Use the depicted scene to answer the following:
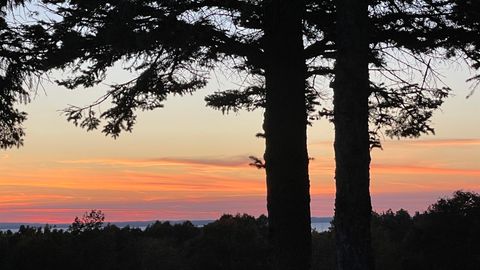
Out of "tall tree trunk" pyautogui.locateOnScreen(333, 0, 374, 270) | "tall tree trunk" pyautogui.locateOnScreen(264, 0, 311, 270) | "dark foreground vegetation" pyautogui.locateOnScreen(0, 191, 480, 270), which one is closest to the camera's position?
"tall tree trunk" pyautogui.locateOnScreen(333, 0, 374, 270)

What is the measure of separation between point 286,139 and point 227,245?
38244 millimetres

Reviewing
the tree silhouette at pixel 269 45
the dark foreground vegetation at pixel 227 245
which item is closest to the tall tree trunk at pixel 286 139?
the tree silhouette at pixel 269 45

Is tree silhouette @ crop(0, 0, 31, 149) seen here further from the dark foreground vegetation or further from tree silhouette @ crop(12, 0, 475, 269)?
the dark foreground vegetation

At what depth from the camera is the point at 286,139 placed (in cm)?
1135

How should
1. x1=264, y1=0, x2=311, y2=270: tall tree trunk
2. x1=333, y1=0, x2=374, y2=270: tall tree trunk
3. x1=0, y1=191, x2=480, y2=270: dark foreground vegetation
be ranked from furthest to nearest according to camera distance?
x1=0, y1=191, x2=480, y2=270: dark foreground vegetation < x1=264, y1=0, x2=311, y2=270: tall tree trunk < x1=333, y1=0, x2=374, y2=270: tall tree trunk

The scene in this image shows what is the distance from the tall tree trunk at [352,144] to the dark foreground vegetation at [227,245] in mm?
25691

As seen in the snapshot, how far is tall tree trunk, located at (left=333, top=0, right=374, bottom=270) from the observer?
29.8 feet

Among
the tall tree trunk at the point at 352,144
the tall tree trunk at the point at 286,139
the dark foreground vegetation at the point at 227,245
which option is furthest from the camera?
the dark foreground vegetation at the point at 227,245

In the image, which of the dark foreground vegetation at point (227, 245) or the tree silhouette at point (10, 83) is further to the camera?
the dark foreground vegetation at point (227, 245)

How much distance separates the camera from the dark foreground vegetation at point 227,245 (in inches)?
1351

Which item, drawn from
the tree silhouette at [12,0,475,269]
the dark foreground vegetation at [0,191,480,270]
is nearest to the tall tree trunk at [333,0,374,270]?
the tree silhouette at [12,0,475,269]

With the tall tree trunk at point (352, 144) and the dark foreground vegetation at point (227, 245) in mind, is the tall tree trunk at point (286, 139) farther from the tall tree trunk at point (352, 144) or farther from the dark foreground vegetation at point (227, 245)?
the dark foreground vegetation at point (227, 245)

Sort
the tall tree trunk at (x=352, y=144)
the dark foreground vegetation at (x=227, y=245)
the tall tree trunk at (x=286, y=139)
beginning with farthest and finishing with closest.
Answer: the dark foreground vegetation at (x=227, y=245) → the tall tree trunk at (x=286, y=139) → the tall tree trunk at (x=352, y=144)

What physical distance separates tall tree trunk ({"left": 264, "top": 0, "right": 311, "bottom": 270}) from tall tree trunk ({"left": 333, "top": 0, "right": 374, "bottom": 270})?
1.92 metres
